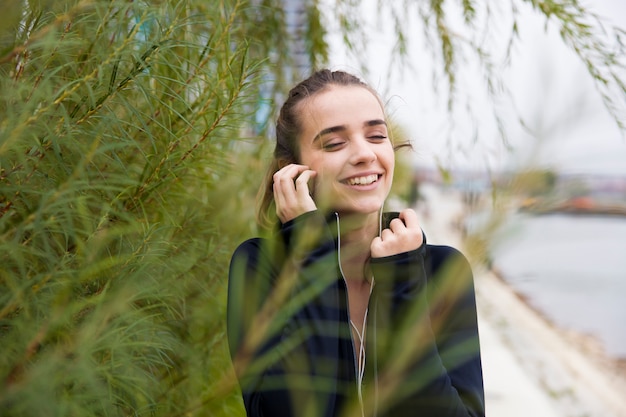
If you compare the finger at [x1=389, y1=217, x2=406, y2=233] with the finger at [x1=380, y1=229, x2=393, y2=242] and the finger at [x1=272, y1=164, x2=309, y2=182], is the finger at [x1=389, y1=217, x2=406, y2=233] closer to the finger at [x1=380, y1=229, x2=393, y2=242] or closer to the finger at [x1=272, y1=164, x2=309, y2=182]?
the finger at [x1=380, y1=229, x2=393, y2=242]

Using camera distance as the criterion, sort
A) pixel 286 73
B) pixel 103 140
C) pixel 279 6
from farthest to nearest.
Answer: pixel 286 73 → pixel 279 6 → pixel 103 140

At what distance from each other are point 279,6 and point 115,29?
3.71ft

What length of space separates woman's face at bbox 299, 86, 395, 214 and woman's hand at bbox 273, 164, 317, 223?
26mm

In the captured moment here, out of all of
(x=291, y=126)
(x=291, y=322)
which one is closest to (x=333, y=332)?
(x=291, y=322)

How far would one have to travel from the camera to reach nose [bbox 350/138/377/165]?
115 cm

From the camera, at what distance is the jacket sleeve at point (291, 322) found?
82 centimetres

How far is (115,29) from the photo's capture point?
0.70 metres

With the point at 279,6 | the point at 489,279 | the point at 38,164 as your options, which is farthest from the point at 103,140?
the point at 279,6

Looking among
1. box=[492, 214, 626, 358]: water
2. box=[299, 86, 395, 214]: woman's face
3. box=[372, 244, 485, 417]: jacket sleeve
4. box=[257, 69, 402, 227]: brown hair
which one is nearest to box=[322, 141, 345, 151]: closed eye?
box=[299, 86, 395, 214]: woman's face

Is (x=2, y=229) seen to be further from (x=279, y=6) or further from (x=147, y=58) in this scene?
(x=279, y=6)

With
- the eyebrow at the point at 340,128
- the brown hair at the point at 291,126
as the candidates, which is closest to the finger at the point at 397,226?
the eyebrow at the point at 340,128

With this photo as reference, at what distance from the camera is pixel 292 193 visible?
115 centimetres

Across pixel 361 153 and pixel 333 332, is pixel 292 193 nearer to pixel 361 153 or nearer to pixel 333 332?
pixel 361 153

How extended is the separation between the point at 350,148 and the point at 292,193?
145 mm
